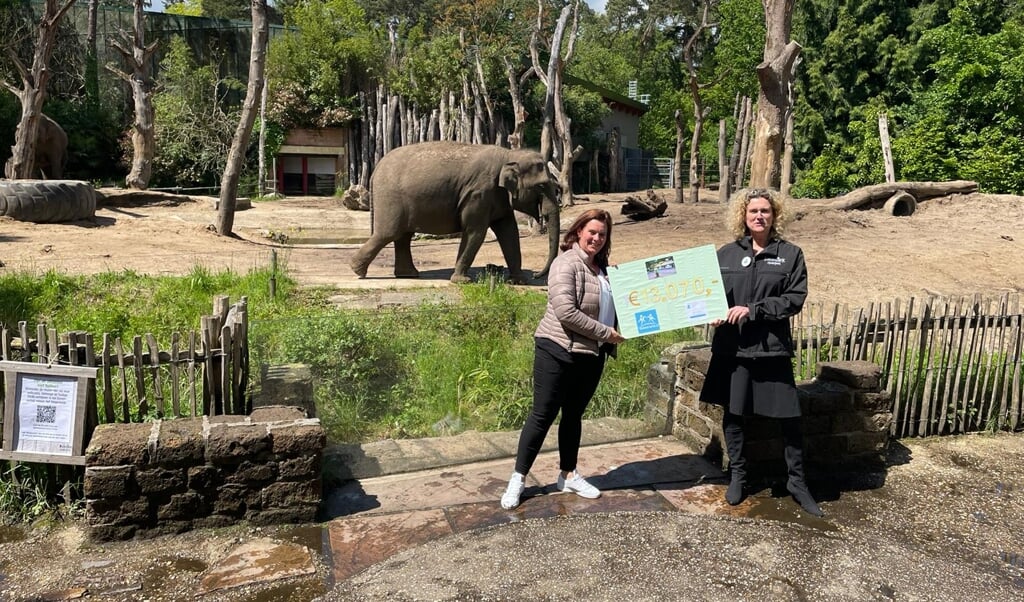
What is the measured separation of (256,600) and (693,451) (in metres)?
2.90

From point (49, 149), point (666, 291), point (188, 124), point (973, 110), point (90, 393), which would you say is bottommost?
point (90, 393)

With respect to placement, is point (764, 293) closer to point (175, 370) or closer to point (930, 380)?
point (930, 380)

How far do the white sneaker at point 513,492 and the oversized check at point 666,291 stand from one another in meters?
0.95

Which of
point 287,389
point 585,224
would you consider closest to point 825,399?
point 585,224

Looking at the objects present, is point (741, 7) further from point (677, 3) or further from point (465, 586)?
point (465, 586)

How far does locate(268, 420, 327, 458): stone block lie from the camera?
3854mm

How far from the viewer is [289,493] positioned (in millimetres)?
3916

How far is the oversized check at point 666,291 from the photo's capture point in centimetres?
404

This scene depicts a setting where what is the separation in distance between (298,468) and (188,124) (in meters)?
26.4

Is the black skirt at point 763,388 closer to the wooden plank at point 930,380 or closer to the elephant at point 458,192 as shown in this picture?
the wooden plank at point 930,380

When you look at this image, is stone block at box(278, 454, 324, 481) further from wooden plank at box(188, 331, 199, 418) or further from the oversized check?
the oversized check

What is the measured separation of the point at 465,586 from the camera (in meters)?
3.38

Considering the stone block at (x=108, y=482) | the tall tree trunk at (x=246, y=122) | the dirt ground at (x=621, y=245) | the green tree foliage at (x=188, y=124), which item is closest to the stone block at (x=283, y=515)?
the stone block at (x=108, y=482)

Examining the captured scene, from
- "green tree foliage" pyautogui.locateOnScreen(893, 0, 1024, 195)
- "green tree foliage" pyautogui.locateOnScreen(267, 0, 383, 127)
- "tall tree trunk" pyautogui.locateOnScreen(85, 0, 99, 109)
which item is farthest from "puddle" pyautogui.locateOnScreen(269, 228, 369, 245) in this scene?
"green tree foliage" pyautogui.locateOnScreen(893, 0, 1024, 195)
